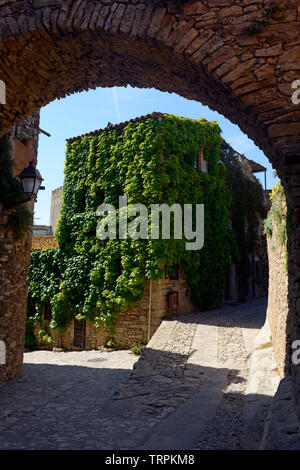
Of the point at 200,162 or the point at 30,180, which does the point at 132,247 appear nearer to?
the point at 200,162

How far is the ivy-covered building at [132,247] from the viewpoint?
11227 mm

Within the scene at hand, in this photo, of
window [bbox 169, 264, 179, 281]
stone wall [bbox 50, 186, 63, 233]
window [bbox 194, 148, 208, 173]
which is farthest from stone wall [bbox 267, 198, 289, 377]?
stone wall [bbox 50, 186, 63, 233]

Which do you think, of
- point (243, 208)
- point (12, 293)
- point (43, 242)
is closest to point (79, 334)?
point (43, 242)

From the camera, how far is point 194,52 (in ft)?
11.0

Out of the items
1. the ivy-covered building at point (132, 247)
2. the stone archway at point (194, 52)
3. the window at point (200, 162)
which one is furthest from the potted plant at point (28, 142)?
the window at point (200, 162)

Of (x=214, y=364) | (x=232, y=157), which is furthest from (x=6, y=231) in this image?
(x=232, y=157)

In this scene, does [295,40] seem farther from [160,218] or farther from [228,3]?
[160,218]

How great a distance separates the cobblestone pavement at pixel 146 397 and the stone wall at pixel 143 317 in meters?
1.14

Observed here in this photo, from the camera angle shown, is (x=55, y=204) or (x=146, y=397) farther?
(x=55, y=204)

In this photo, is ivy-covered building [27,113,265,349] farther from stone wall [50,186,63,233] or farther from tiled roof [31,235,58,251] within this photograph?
stone wall [50,186,63,233]

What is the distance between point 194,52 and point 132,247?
331 inches

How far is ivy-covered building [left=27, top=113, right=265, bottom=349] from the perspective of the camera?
36.8 ft

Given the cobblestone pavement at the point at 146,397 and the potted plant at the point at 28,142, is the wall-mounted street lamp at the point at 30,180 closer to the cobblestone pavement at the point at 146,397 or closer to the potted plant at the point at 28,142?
the potted plant at the point at 28,142

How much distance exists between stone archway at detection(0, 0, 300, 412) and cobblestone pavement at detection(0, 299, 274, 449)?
1873mm
